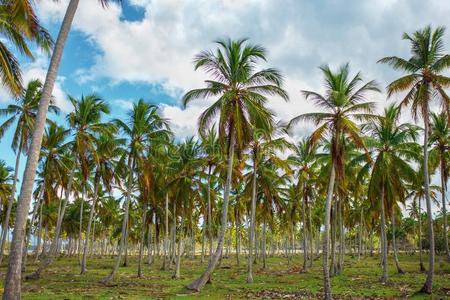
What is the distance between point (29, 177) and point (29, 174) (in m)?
0.11

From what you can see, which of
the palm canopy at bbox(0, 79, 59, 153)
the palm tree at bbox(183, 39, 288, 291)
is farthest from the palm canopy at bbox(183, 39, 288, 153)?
the palm canopy at bbox(0, 79, 59, 153)

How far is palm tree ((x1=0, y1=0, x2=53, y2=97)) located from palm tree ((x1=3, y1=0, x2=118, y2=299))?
5.19ft

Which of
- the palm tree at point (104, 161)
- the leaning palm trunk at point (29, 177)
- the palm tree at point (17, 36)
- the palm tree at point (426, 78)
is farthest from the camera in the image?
the palm tree at point (104, 161)

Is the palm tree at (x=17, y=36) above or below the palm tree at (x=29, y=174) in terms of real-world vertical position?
above

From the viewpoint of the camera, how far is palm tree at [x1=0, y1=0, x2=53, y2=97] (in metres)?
13.9

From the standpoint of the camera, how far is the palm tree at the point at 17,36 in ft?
Result: 45.7

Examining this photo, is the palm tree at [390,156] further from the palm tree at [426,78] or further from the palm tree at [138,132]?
the palm tree at [138,132]

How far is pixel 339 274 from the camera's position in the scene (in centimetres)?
3444

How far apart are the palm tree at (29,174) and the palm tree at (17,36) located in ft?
5.19

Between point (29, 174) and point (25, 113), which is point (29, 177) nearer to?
point (29, 174)

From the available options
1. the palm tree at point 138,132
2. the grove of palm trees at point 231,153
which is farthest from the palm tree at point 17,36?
the palm tree at point 138,132

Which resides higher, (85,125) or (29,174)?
(85,125)

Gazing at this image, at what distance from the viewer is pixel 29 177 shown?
11906 mm

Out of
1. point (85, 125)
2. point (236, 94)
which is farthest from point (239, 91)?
point (85, 125)
